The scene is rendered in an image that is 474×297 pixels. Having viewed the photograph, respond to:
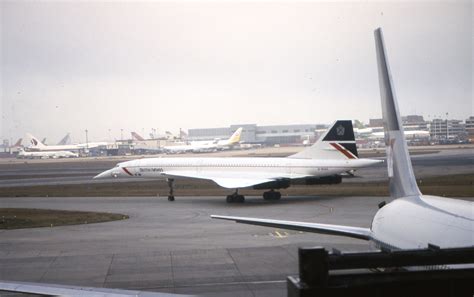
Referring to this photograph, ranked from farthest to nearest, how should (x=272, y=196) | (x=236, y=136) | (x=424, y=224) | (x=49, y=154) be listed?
(x=49, y=154)
(x=236, y=136)
(x=272, y=196)
(x=424, y=224)

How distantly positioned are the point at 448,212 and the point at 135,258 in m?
15.0

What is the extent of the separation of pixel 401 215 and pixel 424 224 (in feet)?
4.79

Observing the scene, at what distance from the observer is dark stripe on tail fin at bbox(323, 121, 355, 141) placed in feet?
150

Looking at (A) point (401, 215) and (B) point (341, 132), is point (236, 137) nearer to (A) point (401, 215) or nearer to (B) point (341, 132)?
(B) point (341, 132)

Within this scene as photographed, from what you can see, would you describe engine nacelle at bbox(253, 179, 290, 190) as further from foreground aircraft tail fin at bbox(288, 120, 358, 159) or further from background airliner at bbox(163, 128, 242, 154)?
background airliner at bbox(163, 128, 242, 154)

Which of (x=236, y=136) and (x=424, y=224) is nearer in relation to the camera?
(x=424, y=224)

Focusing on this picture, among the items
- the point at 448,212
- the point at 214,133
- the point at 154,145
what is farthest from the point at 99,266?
the point at 154,145

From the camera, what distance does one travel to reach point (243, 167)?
48.6 m

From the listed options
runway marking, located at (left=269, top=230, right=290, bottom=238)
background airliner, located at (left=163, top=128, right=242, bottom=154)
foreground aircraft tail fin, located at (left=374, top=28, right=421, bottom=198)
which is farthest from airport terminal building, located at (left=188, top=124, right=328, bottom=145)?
foreground aircraft tail fin, located at (left=374, top=28, right=421, bottom=198)

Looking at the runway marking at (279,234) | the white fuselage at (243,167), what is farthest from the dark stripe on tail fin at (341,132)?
the runway marking at (279,234)

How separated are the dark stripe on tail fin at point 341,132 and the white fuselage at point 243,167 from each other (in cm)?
179

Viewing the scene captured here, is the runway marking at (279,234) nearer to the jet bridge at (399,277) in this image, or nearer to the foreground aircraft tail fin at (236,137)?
the jet bridge at (399,277)

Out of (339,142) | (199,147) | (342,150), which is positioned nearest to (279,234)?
(342,150)

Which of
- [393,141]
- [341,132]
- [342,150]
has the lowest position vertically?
[342,150]
